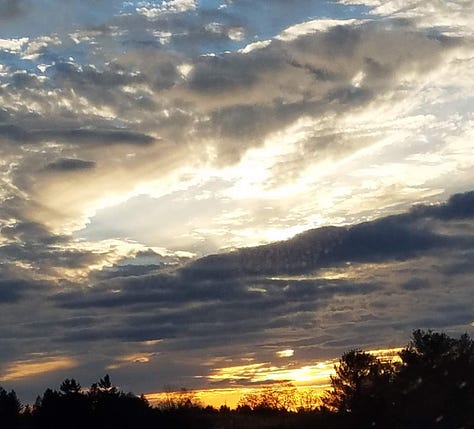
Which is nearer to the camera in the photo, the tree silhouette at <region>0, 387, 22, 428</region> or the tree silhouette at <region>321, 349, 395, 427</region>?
the tree silhouette at <region>321, 349, 395, 427</region>

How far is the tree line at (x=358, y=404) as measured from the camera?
64375 millimetres

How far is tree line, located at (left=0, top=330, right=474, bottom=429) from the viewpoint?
64.4 metres

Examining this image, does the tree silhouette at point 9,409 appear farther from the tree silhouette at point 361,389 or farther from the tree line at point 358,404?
the tree silhouette at point 361,389

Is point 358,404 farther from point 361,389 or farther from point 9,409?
point 9,409

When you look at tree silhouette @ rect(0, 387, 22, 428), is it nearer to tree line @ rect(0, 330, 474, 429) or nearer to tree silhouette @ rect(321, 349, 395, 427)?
tree line @ rect(0, 330, 474, 429)

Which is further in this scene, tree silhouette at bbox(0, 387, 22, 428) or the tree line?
tree silhouette at bbox(0, 387, 22, 428)

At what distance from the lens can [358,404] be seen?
229 ft

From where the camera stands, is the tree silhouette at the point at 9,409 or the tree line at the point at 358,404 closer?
the tree line at the point at 358,404

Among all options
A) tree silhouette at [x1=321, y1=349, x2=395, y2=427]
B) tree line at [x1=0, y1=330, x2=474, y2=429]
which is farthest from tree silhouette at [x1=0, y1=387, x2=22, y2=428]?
tree silhouette at [x1=321, y1=349, x2=395, y2=427]

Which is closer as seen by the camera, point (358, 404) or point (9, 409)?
point (358, 404)

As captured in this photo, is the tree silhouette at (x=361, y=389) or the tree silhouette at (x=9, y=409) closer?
the tree silhouette at (x=361, y=389)

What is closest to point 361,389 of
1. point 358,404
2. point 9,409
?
point 358,404

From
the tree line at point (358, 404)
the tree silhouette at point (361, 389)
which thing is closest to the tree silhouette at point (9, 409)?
the tree line at point (358, 404)

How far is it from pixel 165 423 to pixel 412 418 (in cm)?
2613
